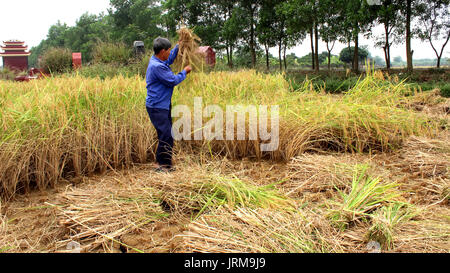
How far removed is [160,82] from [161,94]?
108mm

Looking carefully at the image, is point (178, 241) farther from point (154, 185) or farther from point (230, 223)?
point (154, 185)

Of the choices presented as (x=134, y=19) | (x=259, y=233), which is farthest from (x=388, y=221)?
(x=134, y=19)

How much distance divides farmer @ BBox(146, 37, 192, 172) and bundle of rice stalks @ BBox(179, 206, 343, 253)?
→ 130cm

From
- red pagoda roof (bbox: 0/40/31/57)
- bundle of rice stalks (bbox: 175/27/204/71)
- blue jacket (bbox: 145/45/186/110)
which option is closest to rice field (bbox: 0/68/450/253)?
bundle of rice stalks (bbox: 175/27/204/71)

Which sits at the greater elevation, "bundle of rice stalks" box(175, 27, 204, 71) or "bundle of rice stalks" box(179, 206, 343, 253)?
"bundle of rice stalks" box(175, 27, 204, 71)

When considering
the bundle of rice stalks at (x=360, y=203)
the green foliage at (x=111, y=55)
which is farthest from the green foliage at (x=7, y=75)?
the bundle of rice stalks at (x=360, y=203)

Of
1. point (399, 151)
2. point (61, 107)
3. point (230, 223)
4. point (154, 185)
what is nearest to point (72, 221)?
point (154, 185)

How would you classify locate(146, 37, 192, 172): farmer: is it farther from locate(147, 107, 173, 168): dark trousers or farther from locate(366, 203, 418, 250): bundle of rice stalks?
locate(366, 203, 418, 250): bundle of rice stalks

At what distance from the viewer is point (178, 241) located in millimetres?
1829

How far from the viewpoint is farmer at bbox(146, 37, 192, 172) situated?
9.78ft

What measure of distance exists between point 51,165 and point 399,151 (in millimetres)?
3101

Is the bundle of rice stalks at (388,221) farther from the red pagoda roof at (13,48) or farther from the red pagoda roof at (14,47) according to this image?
the red pagoda roof at (14,47)

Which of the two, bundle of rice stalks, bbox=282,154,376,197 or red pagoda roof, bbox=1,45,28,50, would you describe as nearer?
bundle of rice stalks, bbox=282,154,376,197

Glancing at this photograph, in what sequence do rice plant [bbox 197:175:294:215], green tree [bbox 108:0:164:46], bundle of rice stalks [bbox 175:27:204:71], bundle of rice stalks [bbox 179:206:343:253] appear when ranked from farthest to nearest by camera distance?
green tree [bbox 108:0:164:46] < bundle of rice stalks [bbox 175:27:204:71] < rice plant [bbox 197:175:294:215] < bundle of rice stalks [bbox 179:206:343:253]
